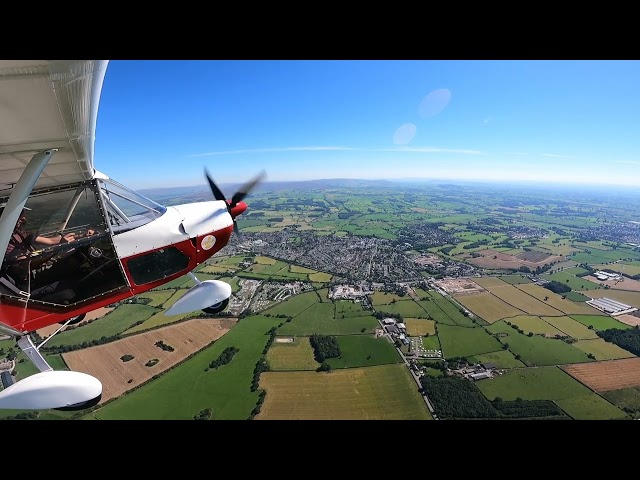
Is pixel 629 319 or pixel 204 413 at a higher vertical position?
pixel 204 413

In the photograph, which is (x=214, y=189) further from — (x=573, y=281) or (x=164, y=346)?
(x=573, y=281)

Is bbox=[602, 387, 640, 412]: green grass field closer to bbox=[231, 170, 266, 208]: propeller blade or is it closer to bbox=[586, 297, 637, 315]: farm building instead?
bbox=[586, 297, 637, 315]: farm building

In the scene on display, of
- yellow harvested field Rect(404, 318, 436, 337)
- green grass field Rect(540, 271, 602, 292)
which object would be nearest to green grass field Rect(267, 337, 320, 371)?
yellow harvested field Rect(404, 318, 436, 337)

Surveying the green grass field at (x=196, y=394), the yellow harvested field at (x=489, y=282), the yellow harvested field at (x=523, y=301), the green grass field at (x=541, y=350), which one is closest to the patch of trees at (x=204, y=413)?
the green grass field at (x=196, y=394)

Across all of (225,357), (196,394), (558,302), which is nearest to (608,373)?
(558,302)
